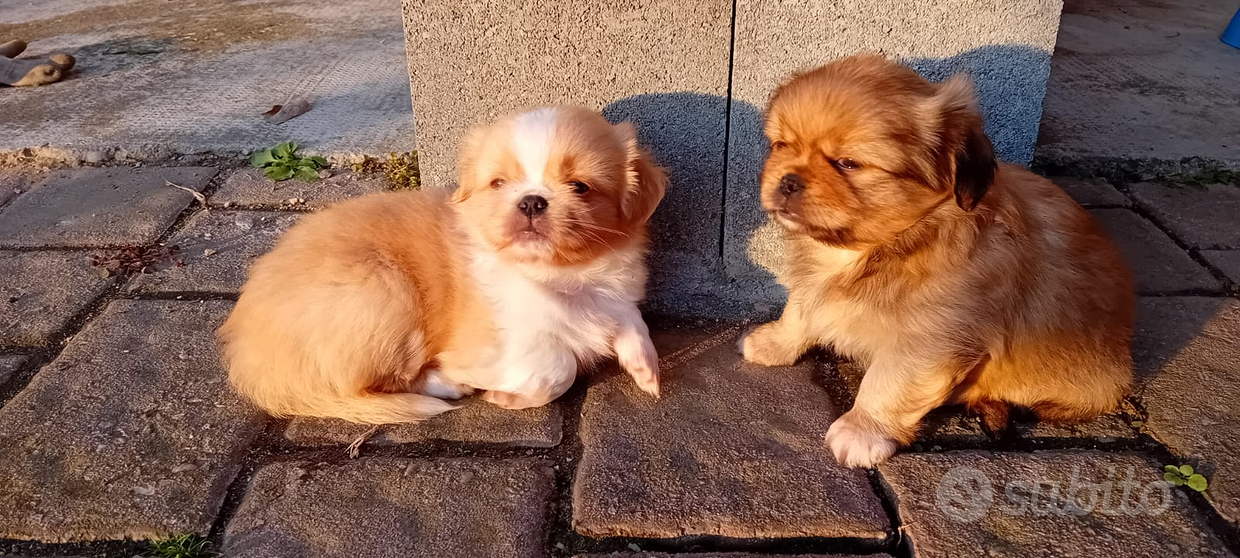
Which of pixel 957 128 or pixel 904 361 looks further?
pixel 904 361

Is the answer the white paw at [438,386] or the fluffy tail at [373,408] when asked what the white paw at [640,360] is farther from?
the fluffy tail at [373,408]

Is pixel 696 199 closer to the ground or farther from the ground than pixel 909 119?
closer to the ground

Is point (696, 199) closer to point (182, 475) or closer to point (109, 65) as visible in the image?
point (182, 475)

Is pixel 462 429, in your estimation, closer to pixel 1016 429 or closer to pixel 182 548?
pixel 182 548

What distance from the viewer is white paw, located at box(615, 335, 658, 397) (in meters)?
2.51

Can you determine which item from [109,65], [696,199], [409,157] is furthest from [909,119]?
[109,65]

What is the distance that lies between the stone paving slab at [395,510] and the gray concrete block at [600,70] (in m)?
1.20

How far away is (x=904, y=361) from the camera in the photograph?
219cm

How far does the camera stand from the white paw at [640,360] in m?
2.51

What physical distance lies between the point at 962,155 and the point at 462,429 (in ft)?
5.28

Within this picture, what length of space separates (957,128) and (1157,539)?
113cm

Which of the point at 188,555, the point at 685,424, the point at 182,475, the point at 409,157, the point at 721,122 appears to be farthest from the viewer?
the point at 409,157

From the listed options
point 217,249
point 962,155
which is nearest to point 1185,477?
point 962,155

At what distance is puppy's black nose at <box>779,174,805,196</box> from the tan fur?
0.5 inches
